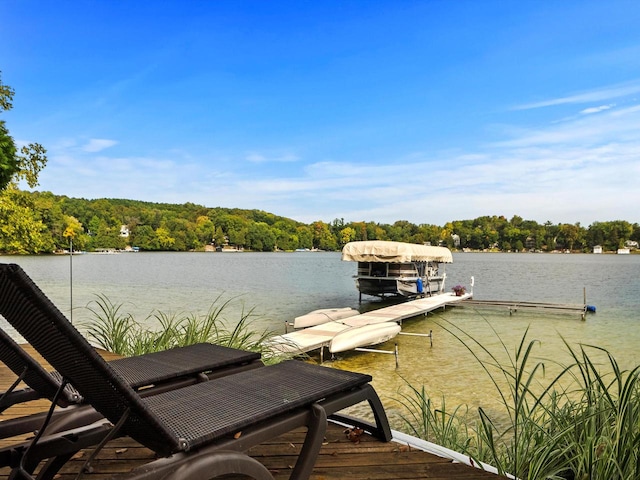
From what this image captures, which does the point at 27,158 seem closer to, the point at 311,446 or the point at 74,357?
the point at 74,357

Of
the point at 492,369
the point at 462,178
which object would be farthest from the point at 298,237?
the point at 492,369

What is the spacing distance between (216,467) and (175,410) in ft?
1.11

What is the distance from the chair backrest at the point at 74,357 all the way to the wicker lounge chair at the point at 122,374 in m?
0.13

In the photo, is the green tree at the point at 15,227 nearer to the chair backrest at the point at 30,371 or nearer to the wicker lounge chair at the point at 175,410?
the chair backrest at the point at 30,371

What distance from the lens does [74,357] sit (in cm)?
132

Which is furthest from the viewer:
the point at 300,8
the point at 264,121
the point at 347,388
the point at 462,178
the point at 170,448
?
the point at 462,178

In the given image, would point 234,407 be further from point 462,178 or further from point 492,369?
point 462,178

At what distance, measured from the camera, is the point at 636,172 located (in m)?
42.4

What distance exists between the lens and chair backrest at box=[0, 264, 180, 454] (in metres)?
1.22

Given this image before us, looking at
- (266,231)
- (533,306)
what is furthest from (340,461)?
(266,231)

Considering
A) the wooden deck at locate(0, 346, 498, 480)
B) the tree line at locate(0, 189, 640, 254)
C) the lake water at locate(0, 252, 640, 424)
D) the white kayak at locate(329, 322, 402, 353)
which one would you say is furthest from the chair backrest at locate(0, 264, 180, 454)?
the tree line at locate(0, 189, 640, 254)

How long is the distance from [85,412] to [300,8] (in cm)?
2674

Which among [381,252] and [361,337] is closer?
[361,337]

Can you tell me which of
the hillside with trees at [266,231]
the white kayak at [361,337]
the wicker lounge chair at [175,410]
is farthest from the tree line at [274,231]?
the wicker lounge chair at [175,410]
